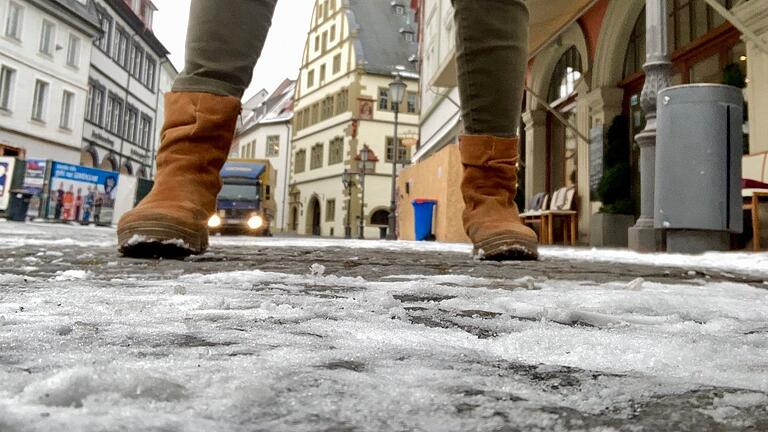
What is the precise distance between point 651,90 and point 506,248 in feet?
12.4

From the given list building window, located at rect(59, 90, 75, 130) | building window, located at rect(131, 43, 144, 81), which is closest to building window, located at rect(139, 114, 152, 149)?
building window, located at rect(131, 43, 144, 81)

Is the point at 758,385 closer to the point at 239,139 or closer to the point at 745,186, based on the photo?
the point at 745,186

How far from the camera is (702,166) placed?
13.1 feet

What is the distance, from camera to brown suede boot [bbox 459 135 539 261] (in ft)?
6.67

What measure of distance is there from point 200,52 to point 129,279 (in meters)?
0.86

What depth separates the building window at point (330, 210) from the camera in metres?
33.6

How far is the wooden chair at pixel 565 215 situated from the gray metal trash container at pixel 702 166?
175 inches

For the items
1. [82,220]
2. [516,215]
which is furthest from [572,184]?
[82,220]

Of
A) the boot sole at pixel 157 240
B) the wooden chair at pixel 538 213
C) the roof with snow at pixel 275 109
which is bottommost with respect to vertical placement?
the boot sole at pixel 157 240

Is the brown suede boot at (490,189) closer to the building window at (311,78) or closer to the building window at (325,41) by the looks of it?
the building window at (325,41)

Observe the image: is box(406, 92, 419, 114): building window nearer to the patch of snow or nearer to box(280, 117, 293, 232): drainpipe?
box(280, 117, 293, 232): drainpipe

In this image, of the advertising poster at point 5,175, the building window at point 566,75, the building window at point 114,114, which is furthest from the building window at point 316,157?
the building window at point 566,75

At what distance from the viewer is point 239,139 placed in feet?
154

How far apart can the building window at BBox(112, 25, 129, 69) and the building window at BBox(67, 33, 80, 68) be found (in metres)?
3.05
